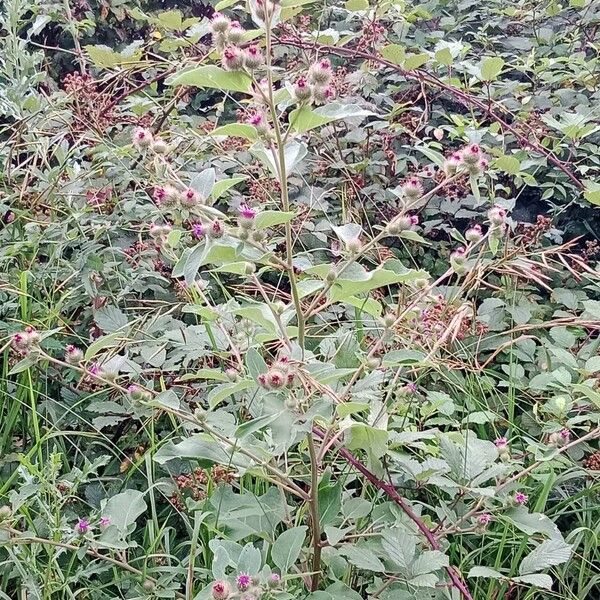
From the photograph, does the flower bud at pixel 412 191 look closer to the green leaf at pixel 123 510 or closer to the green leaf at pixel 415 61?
the green leaf at pixel 123 510

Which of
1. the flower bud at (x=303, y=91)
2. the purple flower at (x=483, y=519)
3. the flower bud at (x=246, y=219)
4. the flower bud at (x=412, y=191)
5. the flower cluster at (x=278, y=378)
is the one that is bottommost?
the purple flower at (x=483, y=519)

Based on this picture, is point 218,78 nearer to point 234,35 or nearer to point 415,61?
point 234,35

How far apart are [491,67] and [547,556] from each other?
1335 millimetres

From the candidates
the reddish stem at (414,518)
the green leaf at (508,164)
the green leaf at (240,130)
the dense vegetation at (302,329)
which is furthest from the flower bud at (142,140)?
the green leaf at (508,164)

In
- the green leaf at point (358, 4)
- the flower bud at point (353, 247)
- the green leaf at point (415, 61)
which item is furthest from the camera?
the green leaf at point (358, 4)

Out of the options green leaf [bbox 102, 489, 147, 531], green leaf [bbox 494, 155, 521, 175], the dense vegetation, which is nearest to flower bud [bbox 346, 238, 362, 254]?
the dense vegetation

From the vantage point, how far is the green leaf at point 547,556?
105 cm

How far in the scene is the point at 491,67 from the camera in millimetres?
1947

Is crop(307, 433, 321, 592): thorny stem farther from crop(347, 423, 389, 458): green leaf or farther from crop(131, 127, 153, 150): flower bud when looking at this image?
crop(131, 127, 153, 150): flower bud

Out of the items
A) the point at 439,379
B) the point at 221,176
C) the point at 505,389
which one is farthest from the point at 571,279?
the point at 221,176

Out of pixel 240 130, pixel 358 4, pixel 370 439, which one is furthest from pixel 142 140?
pixel 358 4

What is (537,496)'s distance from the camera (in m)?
1.46

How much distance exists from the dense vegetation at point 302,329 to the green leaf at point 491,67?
2cm

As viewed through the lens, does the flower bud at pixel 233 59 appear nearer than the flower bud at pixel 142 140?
Yes
